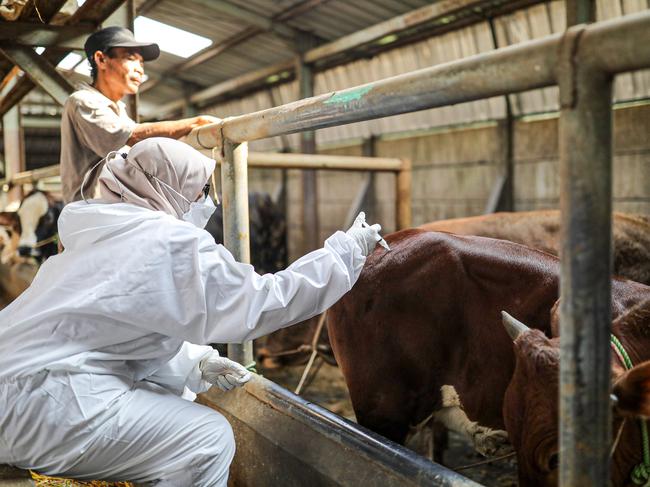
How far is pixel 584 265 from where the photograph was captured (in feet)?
3.68

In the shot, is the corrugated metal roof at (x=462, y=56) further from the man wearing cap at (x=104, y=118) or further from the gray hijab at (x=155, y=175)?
the gray hijab at (x=155, y=175)

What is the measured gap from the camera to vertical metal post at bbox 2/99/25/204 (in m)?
7.76

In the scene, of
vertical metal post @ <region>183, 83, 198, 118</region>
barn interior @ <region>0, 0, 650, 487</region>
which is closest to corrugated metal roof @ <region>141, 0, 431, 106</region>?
barn interior @ <region>0, 0, 650, 487</region>

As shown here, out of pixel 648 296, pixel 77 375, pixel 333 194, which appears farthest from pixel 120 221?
pixel 333 194

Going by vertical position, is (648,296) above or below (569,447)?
above

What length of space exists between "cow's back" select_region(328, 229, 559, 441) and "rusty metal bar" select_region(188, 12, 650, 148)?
2.89ft

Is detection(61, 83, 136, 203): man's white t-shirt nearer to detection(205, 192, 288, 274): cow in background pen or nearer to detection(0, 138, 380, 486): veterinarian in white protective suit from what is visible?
detection(0, 138, 380, 486): veterinarian in white protective suit

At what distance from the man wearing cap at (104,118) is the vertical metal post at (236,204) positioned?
0.32m

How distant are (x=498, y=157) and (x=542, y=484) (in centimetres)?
683

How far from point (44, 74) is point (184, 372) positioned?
2594mm

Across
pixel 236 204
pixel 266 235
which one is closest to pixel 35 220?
pixel 266 235

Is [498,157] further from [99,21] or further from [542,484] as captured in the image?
[542,484]

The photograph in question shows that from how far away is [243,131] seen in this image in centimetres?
228

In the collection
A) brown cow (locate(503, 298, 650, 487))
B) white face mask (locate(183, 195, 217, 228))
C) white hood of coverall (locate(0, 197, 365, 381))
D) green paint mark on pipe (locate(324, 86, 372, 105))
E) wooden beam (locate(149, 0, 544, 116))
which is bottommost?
brown cow (locate(503, 298, 650, 487))
